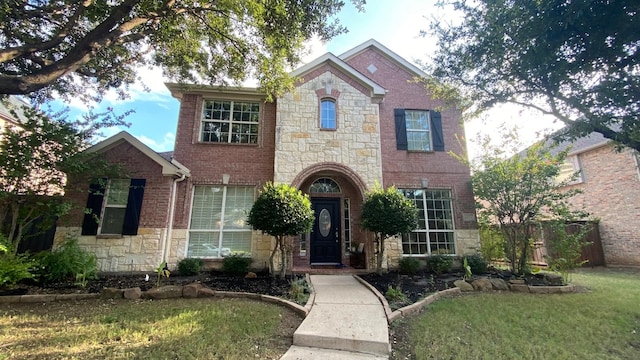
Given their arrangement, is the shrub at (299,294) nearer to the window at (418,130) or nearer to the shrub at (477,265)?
the shrub at (477,265)

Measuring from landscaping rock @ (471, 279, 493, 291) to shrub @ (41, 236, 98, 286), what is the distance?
928 cm

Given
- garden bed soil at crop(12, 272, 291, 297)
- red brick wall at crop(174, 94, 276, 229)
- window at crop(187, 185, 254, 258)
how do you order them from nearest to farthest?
garden bed soil at crop(12, 272, 291, 297) → window at crop(187, 185, 254, 258) → red brick wall at crop(174, 94, 276, 229)

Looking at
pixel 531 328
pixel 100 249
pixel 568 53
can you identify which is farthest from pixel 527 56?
pixel 100 249

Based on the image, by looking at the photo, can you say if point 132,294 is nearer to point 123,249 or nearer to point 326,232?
point 123,249

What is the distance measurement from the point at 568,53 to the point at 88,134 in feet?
38.2

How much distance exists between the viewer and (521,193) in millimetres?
8250

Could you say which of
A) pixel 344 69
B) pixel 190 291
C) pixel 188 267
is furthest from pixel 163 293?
pixel 344 69

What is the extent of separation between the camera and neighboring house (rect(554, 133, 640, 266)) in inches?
439

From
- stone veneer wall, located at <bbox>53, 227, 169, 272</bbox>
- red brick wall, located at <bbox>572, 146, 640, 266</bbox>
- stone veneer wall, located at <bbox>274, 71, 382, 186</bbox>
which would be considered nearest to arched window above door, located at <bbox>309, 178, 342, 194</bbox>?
stone veneer wall, located at <bbox>274, 71, 382, 186</bbox>

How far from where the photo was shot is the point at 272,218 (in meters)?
6.93

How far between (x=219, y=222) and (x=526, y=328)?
26.5 ft

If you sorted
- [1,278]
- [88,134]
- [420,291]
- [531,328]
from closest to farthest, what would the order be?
1. [531,328]
2. [1,278]
3. [420,291]
4. [88,134]

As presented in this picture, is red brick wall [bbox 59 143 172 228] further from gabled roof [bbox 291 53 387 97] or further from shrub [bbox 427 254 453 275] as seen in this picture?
shrub [bbox 427 254 453 275]

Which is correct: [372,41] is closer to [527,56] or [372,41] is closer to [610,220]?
[527,56]
